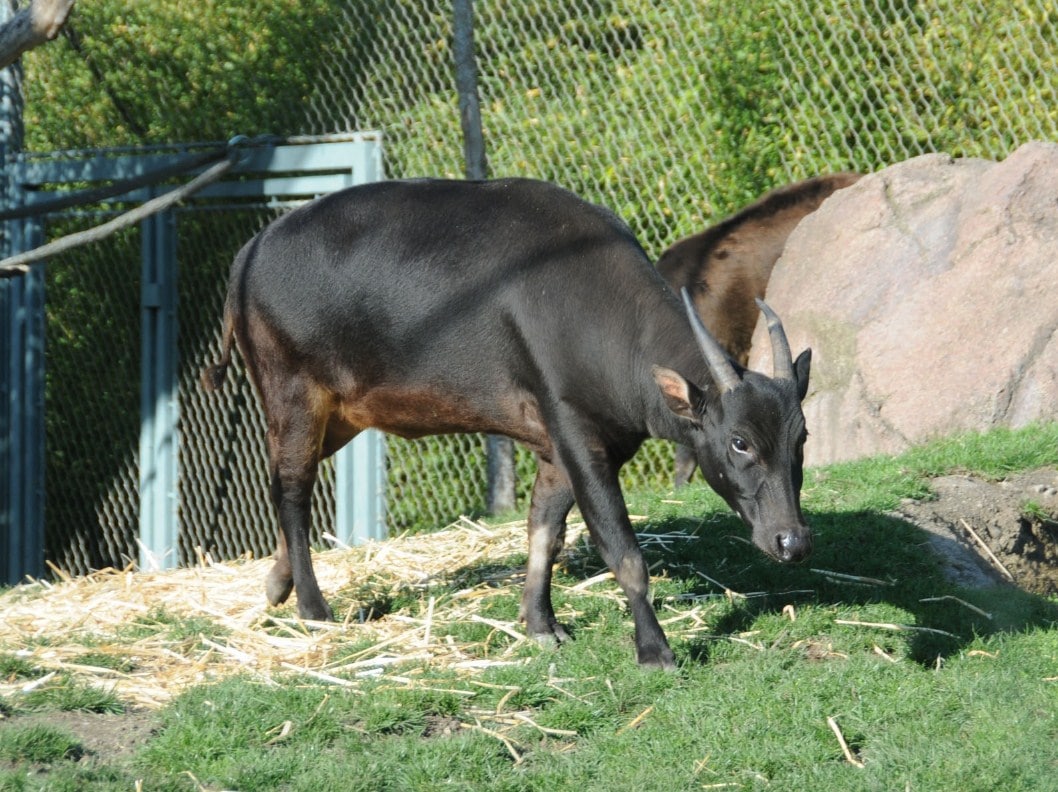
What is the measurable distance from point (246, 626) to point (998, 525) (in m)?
3.68

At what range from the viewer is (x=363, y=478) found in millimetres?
8898

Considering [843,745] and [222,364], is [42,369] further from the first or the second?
[843,745]

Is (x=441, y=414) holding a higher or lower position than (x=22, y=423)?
lower

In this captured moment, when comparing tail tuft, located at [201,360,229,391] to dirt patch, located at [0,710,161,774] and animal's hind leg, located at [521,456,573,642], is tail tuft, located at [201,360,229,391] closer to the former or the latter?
animal's hind leg, located at [521,456,573,642]

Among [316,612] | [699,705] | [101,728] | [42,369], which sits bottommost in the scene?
[699,705]

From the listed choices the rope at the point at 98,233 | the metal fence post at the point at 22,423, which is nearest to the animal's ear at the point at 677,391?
the rope at the point at 98,233

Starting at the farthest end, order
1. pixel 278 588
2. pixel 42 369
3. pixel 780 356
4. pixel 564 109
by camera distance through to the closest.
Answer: pixel 564 109
pixel 42 369
pixel 278 588
pixel 780 356

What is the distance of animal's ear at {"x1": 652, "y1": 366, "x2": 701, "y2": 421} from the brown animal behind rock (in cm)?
394

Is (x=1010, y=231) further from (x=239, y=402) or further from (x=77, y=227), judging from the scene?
(x=77, y=227)

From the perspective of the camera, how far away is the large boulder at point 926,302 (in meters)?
8.20

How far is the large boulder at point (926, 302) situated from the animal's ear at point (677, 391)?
11.7 ft

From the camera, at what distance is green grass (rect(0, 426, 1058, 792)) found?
428cm

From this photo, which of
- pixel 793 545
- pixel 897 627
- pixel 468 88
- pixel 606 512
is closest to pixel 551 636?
pixel 606 512

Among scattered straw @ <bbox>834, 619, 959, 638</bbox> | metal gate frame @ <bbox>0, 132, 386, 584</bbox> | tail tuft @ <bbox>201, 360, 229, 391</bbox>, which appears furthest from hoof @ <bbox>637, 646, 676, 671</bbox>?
metal gate frame @ <bbox>0, 132, 386, 584</bbox>
